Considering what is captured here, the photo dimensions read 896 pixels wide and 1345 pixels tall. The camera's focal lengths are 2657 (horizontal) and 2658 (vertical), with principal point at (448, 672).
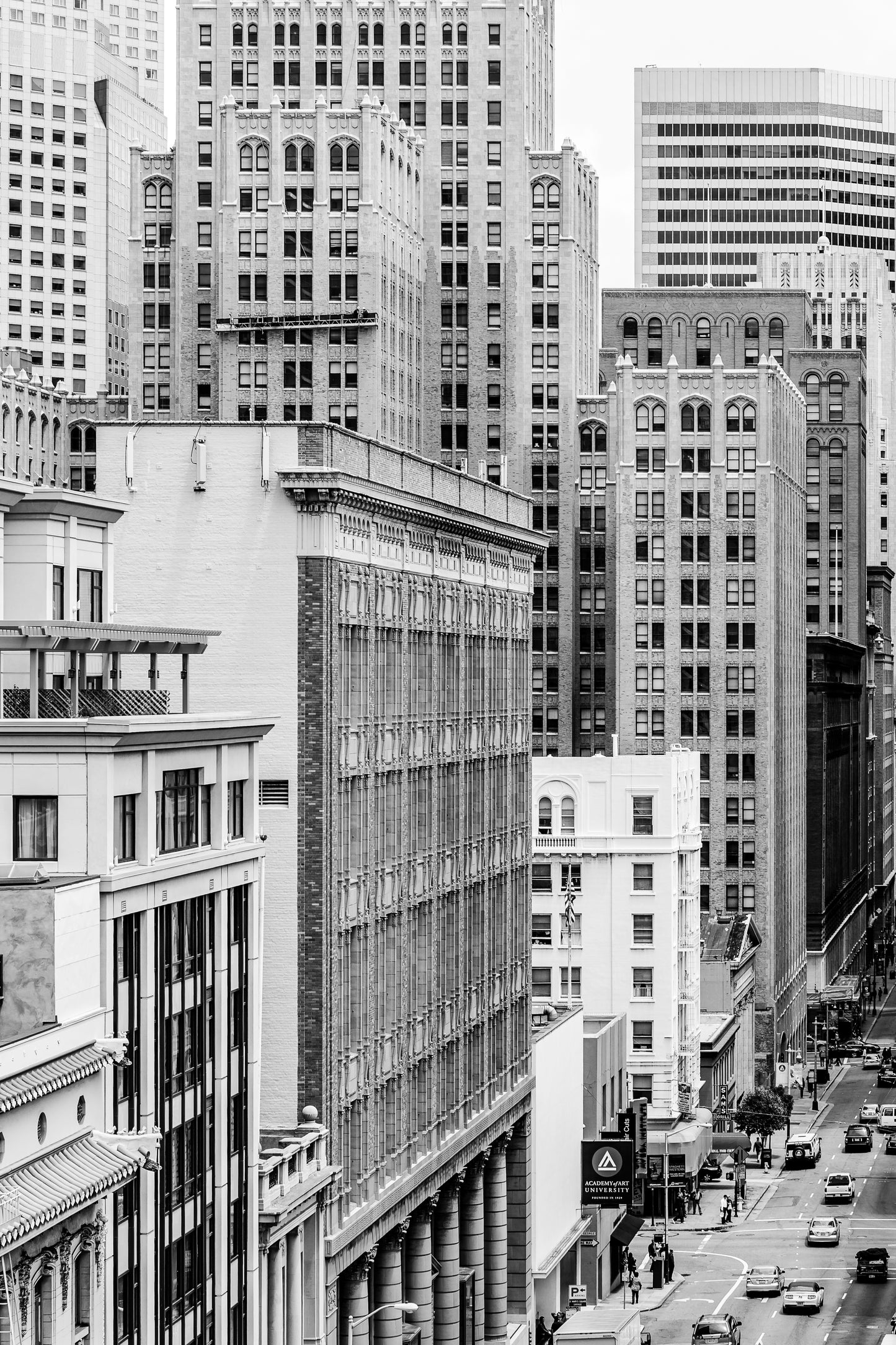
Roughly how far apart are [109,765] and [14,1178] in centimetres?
1121

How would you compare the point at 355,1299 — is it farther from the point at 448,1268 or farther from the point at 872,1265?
the point at 872,1265

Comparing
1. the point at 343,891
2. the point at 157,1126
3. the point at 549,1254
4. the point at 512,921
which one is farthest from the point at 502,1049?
the point at 157,1126

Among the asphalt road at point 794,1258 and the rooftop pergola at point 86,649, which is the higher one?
the rooftop pergola at point 86,649

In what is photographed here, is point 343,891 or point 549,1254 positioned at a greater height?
point 343,891

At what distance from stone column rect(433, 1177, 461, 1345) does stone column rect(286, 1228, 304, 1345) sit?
23496 mm

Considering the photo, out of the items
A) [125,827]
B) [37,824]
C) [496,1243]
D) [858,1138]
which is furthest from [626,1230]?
[37,824]

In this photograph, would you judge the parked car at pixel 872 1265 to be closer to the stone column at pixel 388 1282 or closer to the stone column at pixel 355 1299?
the stone column at pixel 388 1282

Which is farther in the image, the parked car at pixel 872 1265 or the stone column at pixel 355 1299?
the parked car at pixel 872 1265

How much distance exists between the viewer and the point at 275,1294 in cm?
7525

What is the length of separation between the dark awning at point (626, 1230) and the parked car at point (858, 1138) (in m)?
42.8

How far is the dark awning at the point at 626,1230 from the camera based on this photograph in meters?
140

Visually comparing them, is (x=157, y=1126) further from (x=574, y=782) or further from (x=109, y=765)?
(x=574, y=782)

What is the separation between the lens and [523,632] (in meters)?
119

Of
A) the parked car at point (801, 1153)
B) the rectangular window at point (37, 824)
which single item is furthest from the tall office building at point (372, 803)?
the parked car at point (801, 1153)
